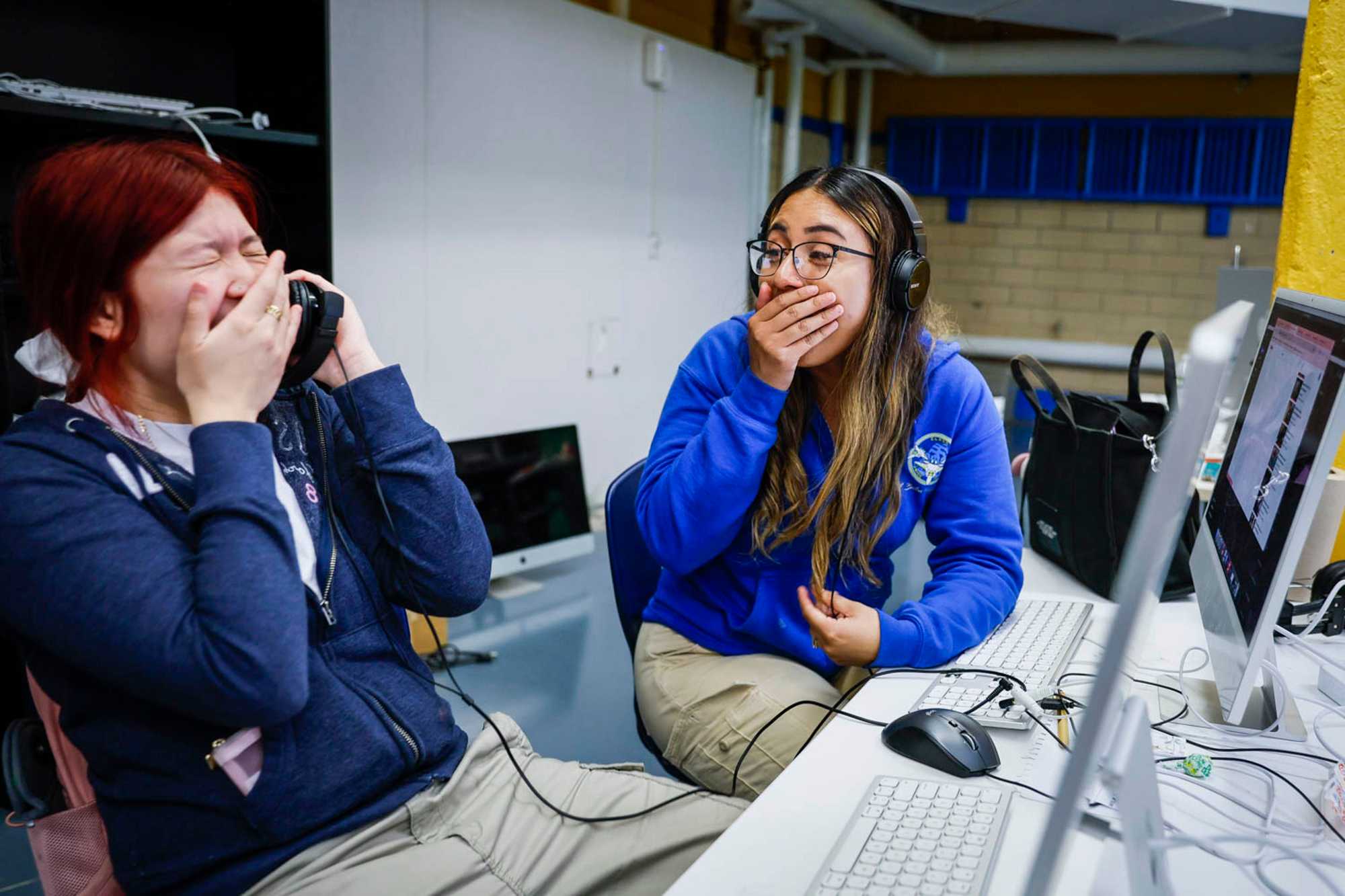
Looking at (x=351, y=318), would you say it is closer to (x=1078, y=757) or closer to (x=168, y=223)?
(x=168, y=223)

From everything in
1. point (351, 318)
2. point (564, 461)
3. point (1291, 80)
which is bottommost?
point (564, 461)

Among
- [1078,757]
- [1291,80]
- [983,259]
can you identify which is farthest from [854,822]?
[1291,80]

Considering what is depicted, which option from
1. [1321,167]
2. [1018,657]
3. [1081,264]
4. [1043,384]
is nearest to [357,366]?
[1018,657]

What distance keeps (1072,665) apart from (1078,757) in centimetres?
88

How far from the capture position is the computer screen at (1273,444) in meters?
0.96

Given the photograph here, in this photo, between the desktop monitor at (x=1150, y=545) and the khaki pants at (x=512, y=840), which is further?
the khaki pants at (x=512, y=840)

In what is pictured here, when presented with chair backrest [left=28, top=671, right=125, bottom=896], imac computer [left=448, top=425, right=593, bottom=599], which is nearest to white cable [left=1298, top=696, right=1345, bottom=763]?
chair backrest [left=28, top=671, right=125, bottom=896]

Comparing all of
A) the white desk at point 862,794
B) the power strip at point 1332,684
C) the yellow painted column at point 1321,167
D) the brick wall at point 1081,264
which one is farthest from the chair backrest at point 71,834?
the brick wall at point 1081,264

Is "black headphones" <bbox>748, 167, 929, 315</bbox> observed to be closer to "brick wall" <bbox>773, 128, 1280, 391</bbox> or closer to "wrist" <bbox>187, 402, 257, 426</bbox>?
"wrist" <bbox>187, 402, 257, 426</bbox>

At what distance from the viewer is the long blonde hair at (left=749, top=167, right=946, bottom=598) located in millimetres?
1405

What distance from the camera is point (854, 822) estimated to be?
88 centimetres

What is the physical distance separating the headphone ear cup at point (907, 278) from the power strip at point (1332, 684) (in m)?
0.70

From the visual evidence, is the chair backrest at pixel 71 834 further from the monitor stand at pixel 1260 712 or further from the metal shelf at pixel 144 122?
the metal shelf at pixel 144 122

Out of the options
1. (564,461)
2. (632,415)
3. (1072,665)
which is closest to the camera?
(1072,665)
